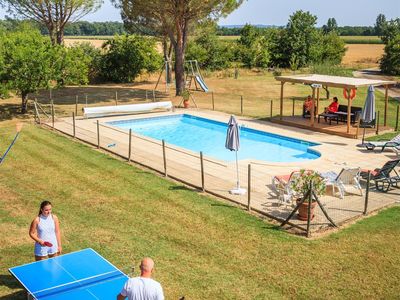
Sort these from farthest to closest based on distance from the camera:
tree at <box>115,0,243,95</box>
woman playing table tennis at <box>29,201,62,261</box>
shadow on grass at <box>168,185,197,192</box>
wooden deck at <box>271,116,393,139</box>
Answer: tree at <box>115,0,243,95</box> → wooden deck at <box>271,116,393,139</box> → shadow on grass at <box>168,185,197,192</box> → woman playing table tennis at <box>29,201,62,261</box>

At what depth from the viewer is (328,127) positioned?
902 inches

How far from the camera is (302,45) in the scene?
54.8 metres

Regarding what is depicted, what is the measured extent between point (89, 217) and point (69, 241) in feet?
5.00

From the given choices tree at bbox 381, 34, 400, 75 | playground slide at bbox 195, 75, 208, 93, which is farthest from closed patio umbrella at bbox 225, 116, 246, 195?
tree at bbox 381, 34, 400, 75

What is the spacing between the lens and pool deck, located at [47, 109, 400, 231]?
12.9 meters

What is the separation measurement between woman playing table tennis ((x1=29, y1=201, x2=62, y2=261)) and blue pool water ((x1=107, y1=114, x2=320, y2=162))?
12.0m

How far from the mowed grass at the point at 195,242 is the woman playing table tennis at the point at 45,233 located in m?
0.90

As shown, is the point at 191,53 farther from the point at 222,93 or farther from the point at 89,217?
the point at 89,217

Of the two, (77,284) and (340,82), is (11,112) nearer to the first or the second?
(340,82)

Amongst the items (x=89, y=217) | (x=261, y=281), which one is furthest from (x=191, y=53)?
(x=261, y=281)

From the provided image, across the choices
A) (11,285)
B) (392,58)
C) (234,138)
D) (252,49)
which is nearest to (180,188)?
(234,138)

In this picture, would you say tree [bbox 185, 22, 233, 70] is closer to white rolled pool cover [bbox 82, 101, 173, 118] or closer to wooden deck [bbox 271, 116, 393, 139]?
white rolled pool cover [bbox 82, 101, 173, 118]

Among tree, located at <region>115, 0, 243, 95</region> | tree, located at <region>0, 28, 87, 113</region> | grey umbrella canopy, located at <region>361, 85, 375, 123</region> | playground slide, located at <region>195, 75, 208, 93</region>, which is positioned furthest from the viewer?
playground slide, located at <region>195, 75, 208, 93</region>

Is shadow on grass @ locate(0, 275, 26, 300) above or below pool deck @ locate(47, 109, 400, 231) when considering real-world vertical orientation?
below
